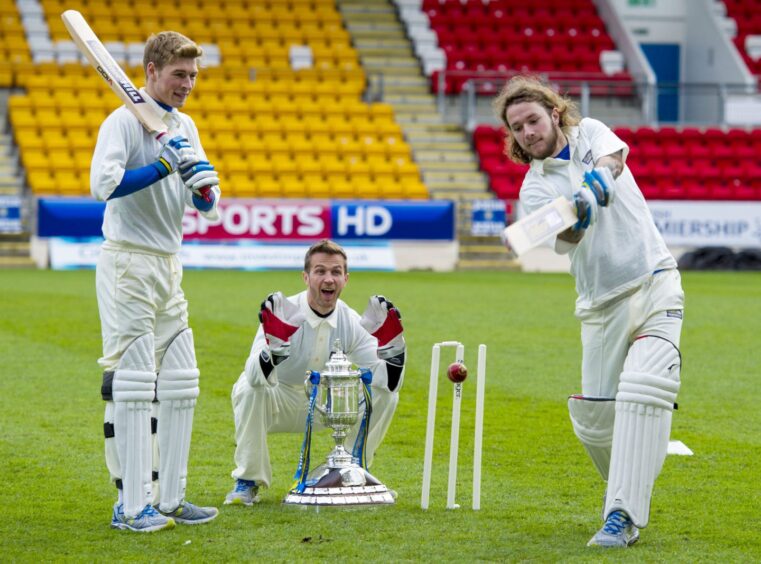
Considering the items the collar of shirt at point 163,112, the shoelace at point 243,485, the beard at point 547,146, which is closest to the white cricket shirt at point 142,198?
the collar of shirt at point 163,112

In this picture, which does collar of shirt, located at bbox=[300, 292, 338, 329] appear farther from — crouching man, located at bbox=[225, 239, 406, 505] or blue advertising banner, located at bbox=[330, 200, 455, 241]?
blue advertising banner, located at bbox=[330, 200, 455, 241]

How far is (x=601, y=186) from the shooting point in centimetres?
506

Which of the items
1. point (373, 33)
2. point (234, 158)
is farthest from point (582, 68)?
point (234, 158)

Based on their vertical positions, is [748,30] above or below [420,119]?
above

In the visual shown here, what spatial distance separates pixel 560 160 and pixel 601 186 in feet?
1.70

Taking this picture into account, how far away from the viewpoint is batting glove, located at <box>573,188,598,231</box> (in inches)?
198

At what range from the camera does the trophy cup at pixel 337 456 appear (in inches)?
244

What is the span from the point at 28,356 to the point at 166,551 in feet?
22.3

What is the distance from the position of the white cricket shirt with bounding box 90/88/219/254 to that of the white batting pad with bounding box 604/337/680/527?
76.4 inches

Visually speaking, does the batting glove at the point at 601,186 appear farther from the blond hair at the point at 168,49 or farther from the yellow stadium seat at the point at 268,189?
the yellow stadium seat at the point at 268,189

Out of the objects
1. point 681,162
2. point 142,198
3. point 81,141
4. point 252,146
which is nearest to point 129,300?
point 142,198

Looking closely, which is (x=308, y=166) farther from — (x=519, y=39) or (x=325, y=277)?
(x=325, y=277)

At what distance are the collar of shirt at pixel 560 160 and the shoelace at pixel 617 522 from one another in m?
1.45

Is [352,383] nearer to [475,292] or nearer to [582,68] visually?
[475,292]
